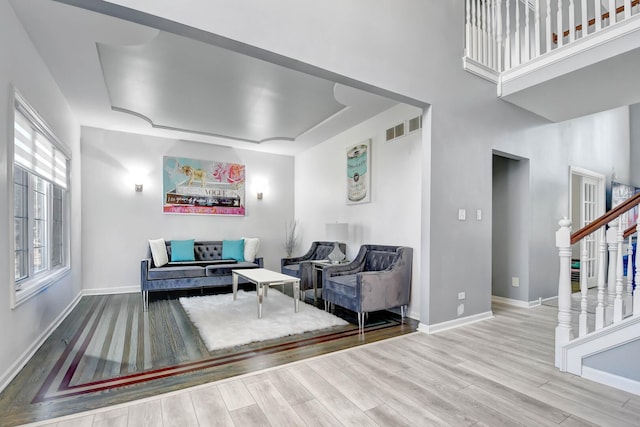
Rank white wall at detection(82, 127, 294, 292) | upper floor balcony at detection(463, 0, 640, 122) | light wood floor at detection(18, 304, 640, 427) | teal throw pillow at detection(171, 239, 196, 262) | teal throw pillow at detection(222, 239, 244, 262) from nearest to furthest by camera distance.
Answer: light wood floor at detection(18, 304, 640, 427)
upper floor balcony at detection(463, 0, 640, 122)
white wall at detection(82, 127, 294, 292)
teal throw pillow at detection(171, 239, 196, 262)
teal throw pillow at detection(222, 239, 244, 262)

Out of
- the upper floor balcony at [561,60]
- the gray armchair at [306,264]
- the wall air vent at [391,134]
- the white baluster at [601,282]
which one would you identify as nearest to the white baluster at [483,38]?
the upper floor balcony at [561,60]

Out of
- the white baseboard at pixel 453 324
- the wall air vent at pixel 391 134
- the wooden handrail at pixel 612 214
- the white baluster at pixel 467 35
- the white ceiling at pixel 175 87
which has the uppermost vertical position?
the white baluster at pixel 467 35

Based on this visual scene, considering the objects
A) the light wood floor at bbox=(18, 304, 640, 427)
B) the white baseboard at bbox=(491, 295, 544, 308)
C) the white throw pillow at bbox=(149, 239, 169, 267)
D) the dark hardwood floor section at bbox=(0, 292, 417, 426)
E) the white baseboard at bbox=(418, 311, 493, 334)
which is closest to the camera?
the light wood floor at bbox=(18, 304, 640, 427)

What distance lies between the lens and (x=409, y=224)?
4.19 meters

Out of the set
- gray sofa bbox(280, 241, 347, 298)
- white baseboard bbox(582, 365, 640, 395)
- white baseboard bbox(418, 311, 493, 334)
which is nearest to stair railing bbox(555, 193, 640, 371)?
white baseboard bbox(582, 365, 640, 395)

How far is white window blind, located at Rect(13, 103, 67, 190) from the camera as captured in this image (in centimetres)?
276

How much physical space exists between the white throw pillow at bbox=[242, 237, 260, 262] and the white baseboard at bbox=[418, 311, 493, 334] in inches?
145

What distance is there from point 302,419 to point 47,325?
3.09 m

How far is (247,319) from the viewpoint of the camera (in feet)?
12.7

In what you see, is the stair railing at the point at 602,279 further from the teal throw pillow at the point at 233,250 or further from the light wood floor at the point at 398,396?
the teal throw pillow at the point at 233,250

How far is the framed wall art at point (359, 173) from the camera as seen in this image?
493 cm

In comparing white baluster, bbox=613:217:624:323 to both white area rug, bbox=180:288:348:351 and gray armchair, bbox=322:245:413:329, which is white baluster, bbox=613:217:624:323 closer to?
gray armchair, bbox=322:245:413:329

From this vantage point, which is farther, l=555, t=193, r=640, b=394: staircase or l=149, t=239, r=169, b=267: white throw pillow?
l=149, t=239, r=169, b=267: white throw pillow

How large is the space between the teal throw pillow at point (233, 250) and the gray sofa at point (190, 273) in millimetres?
157
